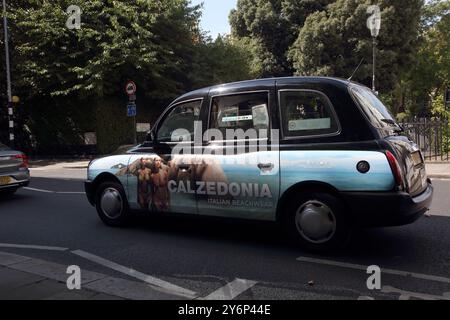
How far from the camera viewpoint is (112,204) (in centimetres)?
650

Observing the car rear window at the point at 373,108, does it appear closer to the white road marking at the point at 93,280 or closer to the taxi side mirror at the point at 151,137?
the taxi side mirror at the point at 151,137

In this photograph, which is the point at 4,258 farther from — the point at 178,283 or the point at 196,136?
the point at 196,136

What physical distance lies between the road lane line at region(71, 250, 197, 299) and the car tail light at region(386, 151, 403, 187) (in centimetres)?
225

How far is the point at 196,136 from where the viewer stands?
5.59m

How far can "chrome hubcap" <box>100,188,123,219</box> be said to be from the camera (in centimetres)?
645

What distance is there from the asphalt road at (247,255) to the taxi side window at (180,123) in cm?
112

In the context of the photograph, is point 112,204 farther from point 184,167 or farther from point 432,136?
point 432,136

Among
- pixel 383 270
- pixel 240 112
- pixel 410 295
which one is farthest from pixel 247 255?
pixel 410 295

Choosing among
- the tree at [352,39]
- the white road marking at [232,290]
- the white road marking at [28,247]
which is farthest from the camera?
the tree at [352,39]

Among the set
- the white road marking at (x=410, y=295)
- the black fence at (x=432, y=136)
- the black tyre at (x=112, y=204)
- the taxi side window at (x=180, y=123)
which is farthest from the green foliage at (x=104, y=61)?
the white road marking at (x=410, y=295)

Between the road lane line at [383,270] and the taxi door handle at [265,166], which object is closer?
the road lane line at [383,270]

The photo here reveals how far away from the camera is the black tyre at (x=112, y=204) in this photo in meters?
6.41

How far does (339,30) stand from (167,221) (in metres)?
23.2

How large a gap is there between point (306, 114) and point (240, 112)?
0.81 meters
